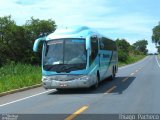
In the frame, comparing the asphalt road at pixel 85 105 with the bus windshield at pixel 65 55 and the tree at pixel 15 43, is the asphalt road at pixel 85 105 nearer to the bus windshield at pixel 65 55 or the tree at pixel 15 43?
the bus windshield at pixel 65 55

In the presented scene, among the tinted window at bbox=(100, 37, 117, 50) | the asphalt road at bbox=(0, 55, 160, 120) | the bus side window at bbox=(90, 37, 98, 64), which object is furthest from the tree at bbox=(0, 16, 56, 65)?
the asphalt road at bbox=(0, 55, 160, 120)

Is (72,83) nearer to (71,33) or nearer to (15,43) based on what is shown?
(71,33)

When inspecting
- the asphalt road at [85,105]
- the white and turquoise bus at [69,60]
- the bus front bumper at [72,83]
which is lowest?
the asphalt road at [85,105]

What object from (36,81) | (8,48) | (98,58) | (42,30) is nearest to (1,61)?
(8,48)

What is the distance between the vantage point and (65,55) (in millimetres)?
20719

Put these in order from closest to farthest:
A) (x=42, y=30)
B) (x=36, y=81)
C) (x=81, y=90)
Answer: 1. (x=81, y=90)
2. (x=36, y=81)
3. (x=42, y=30)

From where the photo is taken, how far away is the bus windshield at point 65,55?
2056 centimetres

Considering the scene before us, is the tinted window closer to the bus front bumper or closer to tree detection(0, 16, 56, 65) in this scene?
the bus front bumper

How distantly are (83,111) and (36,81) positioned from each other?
1332 cm

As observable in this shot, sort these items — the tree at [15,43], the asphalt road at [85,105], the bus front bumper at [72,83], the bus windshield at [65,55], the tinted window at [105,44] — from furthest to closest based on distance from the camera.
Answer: the tree at [15,43] → the tinted window at [105,44] → the bus windshield at [65,55] → the bus front bumper at [72,83] → the asphalt road at [85,105]

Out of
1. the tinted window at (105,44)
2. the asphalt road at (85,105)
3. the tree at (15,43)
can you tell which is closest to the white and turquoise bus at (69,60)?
the asphalt road at (85,105)

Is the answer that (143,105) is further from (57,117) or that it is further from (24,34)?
(24,34)

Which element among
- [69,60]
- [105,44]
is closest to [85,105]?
[69,60]

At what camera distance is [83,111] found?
14078 millimetres
